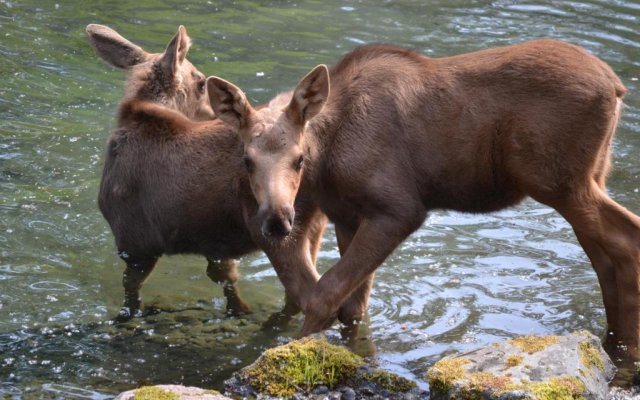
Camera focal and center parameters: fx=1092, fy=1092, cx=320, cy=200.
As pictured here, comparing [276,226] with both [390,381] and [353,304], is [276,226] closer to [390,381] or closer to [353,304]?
[390,381]

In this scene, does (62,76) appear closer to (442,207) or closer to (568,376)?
(442,207)

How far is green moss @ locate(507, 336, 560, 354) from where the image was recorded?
6.41 meters

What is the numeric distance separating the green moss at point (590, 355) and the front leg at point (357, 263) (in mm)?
1409

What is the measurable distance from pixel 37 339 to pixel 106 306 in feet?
A: 2.63

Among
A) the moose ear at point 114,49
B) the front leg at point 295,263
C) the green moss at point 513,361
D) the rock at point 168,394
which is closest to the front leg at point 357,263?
the front leg at point 295,263

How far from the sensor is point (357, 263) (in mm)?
7234

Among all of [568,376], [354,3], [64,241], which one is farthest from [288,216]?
[354,3]

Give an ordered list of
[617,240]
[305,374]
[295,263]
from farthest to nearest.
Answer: [295,263]
[617,240]
[305,374]

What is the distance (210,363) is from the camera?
732 centimetres

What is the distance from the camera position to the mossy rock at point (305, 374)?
20.9 ft

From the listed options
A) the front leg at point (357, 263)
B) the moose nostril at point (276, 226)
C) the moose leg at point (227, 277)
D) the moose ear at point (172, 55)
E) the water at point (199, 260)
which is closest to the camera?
the moose nostril at point (276, 226)

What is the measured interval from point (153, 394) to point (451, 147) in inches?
109

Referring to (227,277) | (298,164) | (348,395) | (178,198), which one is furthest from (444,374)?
(227,277)

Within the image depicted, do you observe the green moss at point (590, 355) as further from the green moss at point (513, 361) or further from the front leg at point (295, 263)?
the front leg at point (295, 263)
